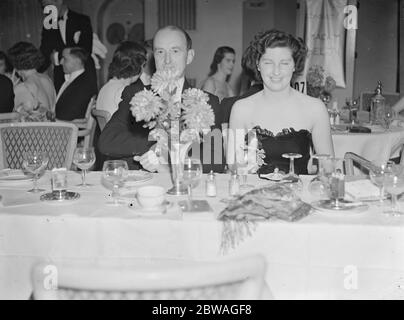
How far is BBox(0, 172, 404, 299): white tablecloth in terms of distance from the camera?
5.94 feet

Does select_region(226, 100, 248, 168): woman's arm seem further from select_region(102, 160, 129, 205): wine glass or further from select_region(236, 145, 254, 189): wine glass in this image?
select_region(102, 160, 129, 205): wine glass

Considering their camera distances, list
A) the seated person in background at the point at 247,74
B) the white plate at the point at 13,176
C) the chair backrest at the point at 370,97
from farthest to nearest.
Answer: the chair backrest at the point at 370,97
the seated person in background at the point at 247,74
the white plate at the point at 13,176

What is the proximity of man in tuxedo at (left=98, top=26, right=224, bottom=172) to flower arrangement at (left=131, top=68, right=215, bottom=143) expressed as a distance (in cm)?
63

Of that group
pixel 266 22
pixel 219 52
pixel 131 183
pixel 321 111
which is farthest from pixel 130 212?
pixel 266 22

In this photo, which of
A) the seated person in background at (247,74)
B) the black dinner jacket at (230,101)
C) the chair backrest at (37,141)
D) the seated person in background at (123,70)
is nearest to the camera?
the seated person in background at (247,74)

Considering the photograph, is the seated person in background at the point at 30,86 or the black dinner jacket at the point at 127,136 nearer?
the black dinner jacket at the point at 127,136

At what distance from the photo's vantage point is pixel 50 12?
8.62 m

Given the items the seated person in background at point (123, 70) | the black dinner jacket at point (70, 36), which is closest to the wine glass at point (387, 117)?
the seated person in background at point (123, 70)

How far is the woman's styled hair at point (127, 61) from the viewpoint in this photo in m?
4.99

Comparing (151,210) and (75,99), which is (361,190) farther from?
(75,99)

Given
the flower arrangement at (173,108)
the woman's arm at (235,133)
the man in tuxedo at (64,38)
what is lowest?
the woman's arm at (235,133)

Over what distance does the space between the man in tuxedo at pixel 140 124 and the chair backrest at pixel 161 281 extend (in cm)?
179

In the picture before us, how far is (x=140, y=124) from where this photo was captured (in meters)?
3.20

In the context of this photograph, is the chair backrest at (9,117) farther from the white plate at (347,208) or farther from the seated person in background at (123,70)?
the white plate at (347,208)
